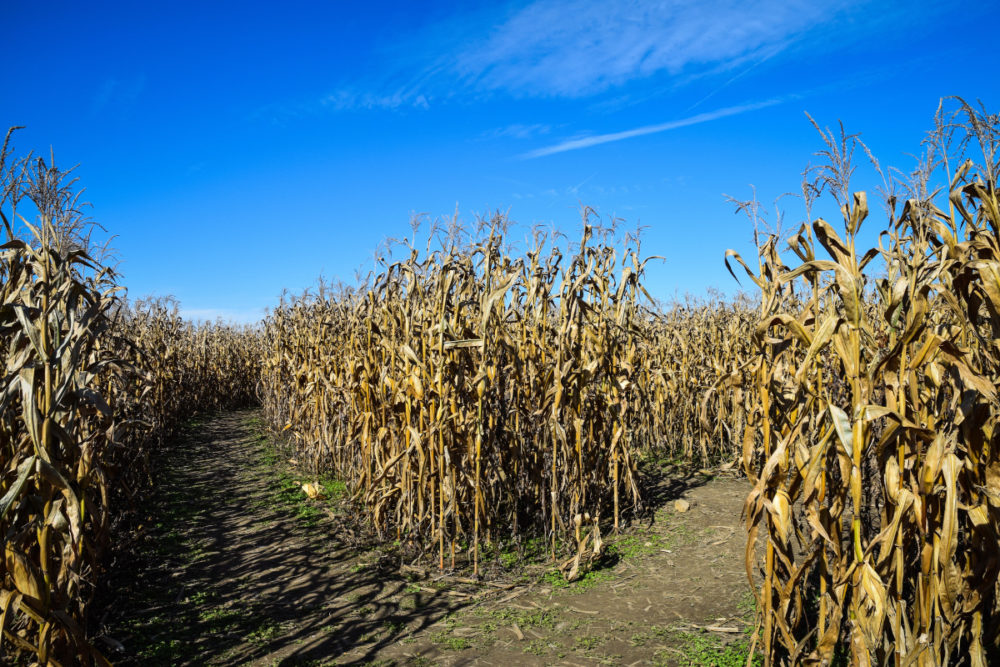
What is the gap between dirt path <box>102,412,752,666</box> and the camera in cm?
413

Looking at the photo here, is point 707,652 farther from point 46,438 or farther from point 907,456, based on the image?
point 46,438

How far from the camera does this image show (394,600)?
196 inches

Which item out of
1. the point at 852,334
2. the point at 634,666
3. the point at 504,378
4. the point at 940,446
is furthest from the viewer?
the point at 504,378

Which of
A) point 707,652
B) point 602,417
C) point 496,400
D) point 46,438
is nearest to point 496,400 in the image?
point 496,400

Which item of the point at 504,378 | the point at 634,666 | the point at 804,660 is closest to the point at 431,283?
the point at 504,378

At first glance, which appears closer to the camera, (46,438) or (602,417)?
(46,438)

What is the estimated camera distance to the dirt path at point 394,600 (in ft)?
13.6

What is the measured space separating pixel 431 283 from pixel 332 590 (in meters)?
3.11

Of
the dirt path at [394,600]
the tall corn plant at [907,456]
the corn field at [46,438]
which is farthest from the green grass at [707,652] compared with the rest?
the corn field at [46,438]

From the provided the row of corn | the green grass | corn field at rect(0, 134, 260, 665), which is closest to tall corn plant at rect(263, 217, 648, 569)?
the row of corn

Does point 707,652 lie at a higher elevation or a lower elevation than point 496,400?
lower

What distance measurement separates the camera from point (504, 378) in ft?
19.7

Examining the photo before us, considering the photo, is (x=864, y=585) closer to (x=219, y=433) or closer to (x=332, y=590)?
(x=332, y=590)

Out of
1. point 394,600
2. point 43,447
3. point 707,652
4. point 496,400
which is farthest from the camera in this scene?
point 496,400
